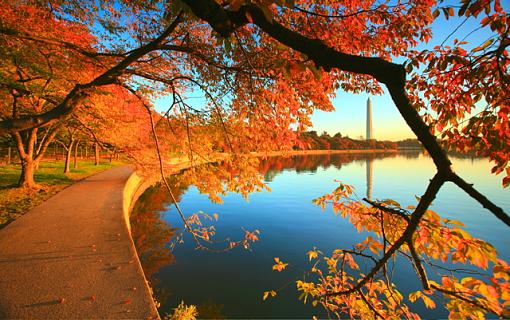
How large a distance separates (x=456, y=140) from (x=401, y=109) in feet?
5.88

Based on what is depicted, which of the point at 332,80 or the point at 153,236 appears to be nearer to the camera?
the point at 332,80

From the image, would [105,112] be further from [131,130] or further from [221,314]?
[221,314]

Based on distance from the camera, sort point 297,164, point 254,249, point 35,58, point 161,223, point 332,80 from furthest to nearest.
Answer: point 297,164
point 161,223
point 254,249
point 35,58
point 332,80

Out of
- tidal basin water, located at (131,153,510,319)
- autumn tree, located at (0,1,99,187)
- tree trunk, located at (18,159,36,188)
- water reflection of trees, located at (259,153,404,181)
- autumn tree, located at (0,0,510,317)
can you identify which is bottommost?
tidal basin water, located at (131,153,510,319)

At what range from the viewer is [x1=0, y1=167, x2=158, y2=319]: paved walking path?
373cm

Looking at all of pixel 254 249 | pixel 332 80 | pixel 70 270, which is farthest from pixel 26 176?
pixel 332 80

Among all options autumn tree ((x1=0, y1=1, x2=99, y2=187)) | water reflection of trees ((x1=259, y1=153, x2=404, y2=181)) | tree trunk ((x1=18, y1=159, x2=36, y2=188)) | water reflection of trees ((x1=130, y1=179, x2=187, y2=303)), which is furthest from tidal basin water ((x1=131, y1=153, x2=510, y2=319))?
water reflection of trees ((x1=259, y1=153, x2=404, y2=181))

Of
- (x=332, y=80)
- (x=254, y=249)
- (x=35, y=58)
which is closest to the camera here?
(x=332, y=80)

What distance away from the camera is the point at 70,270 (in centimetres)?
485

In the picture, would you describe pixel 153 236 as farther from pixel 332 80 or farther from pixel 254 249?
pixel 332 80

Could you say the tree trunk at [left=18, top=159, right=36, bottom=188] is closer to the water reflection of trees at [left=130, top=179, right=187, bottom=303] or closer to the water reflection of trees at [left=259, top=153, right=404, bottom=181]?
the water reflection of trees at [left=130, top=179, right=187, bottom=303]

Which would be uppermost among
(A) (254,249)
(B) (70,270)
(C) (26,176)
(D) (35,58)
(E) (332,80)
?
(D) (35,58)

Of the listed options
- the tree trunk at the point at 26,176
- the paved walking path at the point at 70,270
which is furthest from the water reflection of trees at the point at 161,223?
the tree trunk at the point at 26,176

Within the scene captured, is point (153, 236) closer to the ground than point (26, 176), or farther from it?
closer to the ground
